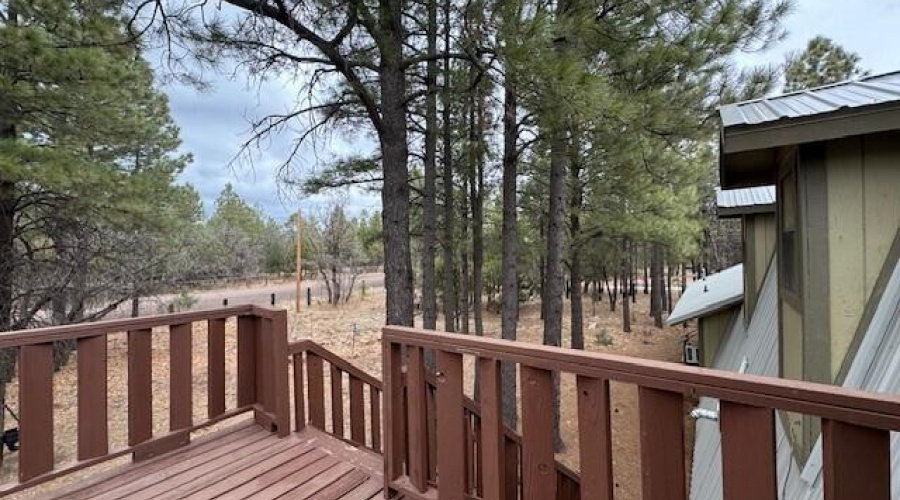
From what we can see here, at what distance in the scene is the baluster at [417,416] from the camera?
2100mm

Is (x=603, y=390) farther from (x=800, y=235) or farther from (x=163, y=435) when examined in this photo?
(x=163, y=435)

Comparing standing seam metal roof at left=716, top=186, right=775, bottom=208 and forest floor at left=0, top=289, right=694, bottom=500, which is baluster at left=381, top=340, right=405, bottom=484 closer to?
forest floor at left=0, top=289, right=694, bottom=500

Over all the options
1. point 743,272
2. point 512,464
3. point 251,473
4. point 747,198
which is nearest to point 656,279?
point 743,272

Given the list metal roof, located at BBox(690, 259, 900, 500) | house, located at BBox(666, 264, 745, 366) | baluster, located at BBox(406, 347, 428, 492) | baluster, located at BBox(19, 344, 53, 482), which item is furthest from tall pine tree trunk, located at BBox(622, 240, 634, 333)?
baluster, located at BBox(19, 344, 53, 482)

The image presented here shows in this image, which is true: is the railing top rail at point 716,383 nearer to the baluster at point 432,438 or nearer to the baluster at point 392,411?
the baluster at point 392,411

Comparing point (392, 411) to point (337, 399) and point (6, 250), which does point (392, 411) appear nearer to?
point (337, 399)

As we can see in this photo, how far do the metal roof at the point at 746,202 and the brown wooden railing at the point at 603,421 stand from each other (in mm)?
5183

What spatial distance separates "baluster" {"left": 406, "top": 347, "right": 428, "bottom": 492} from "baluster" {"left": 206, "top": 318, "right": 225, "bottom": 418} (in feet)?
5.29

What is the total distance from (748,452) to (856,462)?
0.68ft

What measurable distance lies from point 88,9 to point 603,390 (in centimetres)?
533

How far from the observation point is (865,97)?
2.16 metres

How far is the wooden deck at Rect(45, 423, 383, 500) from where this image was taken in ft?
7.78

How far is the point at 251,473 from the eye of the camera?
8.48 feet

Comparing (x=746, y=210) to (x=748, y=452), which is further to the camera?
(x=746, y=210)
